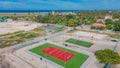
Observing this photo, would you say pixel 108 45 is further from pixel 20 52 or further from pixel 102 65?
pixel 20 52

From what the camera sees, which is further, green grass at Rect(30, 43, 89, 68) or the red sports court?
the red sports court

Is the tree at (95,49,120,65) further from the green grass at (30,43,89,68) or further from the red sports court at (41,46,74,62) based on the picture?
the red sports court at (41,46,74,62)

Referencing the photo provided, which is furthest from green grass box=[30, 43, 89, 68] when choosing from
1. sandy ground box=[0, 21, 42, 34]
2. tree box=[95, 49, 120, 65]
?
sandy ground box=[0, 21, 42, 34]

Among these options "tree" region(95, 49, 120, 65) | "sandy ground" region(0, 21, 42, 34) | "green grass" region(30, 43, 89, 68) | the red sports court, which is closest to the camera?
"tree" region(95, 49, 120, 65)

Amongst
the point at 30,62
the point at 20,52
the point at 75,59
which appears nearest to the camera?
the point at 30,62

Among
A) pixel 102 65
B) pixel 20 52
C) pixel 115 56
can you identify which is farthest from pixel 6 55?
pixel 115 56

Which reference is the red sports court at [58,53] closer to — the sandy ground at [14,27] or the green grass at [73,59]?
the green grass at [73,59]

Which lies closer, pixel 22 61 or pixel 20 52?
pixel 22 61

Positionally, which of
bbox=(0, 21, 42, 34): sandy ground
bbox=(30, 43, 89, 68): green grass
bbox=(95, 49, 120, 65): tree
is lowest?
bbox=(30, 43, 89, 68): green grass

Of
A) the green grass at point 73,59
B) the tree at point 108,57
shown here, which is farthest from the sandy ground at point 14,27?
the tree at point 108,57
